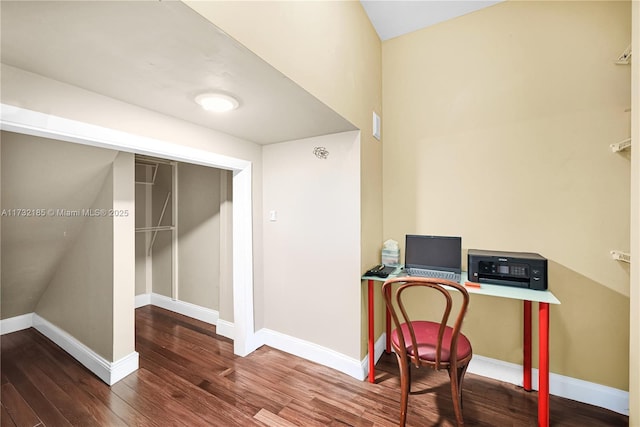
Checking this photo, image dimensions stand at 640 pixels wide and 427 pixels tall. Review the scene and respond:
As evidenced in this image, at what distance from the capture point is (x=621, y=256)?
170cm

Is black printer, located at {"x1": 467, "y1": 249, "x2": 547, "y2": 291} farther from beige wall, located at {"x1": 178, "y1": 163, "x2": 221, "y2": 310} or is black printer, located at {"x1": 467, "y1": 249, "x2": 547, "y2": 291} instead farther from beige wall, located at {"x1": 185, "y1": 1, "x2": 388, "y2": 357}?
beige wall, located at {"x1": 178, "y1": 163, "x2": 221, "y2": 310}

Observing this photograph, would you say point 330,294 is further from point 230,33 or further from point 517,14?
point 517,14

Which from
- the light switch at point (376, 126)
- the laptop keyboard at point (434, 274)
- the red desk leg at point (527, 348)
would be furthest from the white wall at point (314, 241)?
the red desk leg at point (527, 348)

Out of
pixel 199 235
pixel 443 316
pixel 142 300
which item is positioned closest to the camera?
pixel 443 316

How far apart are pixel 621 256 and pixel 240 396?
2.83m

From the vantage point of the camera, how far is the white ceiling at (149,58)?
853 mm

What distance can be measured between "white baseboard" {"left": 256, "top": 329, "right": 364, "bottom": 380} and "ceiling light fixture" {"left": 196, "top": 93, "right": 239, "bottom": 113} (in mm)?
2093

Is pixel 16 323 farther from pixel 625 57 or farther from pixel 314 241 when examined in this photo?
pixel 625 57

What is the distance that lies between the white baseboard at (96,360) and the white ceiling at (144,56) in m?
2.04

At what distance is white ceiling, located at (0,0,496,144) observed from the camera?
853 mm

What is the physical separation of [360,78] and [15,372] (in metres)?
3.83

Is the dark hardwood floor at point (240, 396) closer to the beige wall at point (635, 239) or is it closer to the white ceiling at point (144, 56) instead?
the beige wall at point (635, 239)

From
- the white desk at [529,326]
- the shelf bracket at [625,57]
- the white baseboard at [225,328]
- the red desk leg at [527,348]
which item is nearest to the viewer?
the white desk at [529,326]

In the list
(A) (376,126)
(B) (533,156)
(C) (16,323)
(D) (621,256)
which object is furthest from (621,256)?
(C) (16,323)
